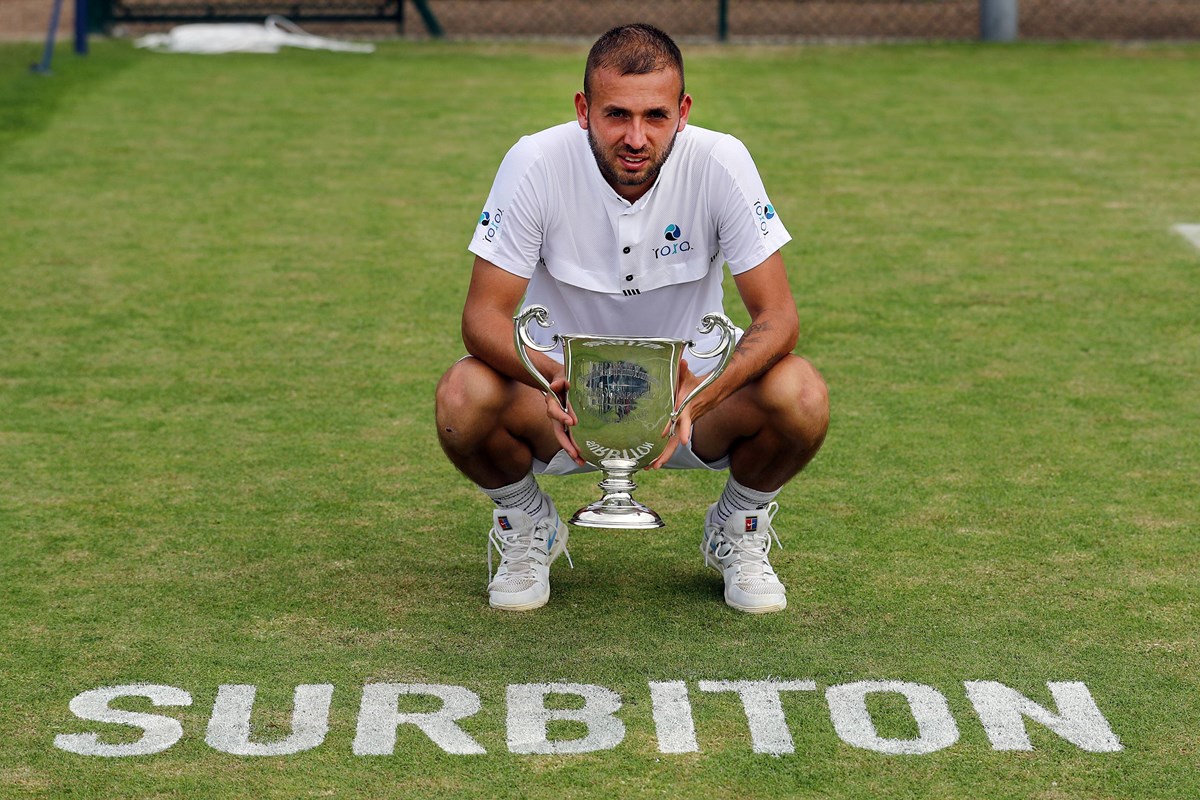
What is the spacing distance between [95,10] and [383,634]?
10544mm

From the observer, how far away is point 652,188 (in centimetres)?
380

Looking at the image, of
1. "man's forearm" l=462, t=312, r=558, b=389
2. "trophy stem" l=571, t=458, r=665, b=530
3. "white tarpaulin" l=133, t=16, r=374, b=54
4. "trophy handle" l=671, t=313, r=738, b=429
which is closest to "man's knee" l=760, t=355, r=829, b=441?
"trophy handle" l=671, t=313, r=738, b=429

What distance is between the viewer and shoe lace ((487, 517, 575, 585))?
12.8ft

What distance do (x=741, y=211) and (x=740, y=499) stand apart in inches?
25.9

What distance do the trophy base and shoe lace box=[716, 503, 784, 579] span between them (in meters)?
0.43

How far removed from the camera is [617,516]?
351 centimetres

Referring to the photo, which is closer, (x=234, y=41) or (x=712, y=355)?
(x=712, y=355)

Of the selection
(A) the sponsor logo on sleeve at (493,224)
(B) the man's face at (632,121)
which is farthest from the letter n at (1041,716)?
(A) the sponsor logo on sleeve at (493,224)

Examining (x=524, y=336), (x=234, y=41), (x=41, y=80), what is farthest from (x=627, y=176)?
(x=234, y=41)

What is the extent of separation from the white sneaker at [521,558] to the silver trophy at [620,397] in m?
0.40

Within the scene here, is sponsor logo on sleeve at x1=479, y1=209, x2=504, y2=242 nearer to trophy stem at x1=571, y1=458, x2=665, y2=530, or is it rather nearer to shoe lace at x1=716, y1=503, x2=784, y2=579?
trophy stem at x1=571, y1=458, x2=665, y2=530

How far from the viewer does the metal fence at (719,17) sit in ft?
43.1

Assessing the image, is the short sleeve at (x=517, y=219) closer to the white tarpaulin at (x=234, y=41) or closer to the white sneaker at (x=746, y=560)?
the white sneaker at (x=746, y=560)

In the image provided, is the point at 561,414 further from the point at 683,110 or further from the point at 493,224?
the point at 683,110
